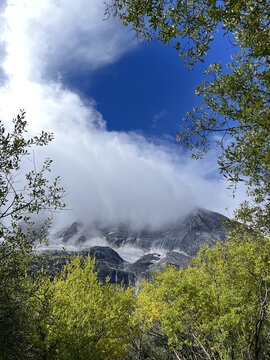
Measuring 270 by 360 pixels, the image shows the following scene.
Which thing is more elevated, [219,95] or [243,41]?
[243,41]

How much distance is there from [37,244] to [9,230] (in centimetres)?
124

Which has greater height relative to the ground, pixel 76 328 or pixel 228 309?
pixel 228 309

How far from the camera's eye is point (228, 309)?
15227 millimetres

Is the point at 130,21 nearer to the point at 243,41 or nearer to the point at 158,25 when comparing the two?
the point at 158,25

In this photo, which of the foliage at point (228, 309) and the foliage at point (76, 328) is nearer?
the foliage at point (76, 328)

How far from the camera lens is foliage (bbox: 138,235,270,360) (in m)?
12.8

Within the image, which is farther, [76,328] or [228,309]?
[228,309]

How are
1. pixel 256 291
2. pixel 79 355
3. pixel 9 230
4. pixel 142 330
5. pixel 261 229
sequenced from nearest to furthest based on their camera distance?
pixel 9 230 < pixel 261 229 < pixel 79 355 < pixel 256 291 < pixel 142 330

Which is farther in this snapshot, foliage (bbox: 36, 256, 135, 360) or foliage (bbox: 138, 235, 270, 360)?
foliage (bbox: 138, 235, 270, 360)

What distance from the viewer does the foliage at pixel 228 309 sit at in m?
12.8

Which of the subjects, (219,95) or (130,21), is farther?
(219,95)

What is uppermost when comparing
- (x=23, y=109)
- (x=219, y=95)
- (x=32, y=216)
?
(x=219, y=95)

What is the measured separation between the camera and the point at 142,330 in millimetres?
26578

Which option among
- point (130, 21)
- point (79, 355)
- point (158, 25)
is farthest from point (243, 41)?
point (79, 355)
